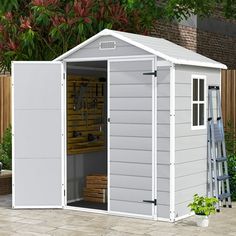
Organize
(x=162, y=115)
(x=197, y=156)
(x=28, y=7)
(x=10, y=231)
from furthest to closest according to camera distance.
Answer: (x=28, y=7), (x=197, y=156), (x=162, y=115), (x=10, y=231)

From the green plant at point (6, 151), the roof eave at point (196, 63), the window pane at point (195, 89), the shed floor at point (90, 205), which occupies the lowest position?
the shed floor at point (90, 205)

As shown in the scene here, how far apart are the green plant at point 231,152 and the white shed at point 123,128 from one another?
1.09 metres

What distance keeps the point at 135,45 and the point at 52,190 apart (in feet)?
8.98

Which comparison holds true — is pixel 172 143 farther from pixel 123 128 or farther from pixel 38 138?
pixel 38 138

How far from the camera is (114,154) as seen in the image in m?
9.74

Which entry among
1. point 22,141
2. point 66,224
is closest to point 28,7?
point 22,141

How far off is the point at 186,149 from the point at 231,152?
3.09 m

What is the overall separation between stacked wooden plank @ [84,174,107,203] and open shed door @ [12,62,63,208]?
100cm

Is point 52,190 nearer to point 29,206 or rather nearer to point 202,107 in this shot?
point 29,206

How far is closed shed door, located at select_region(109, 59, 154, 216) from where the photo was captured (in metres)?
9.42

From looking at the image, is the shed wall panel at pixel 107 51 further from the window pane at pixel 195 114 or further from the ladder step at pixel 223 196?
the ladder step at pixel 223 196

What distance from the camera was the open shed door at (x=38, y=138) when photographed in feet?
33.3

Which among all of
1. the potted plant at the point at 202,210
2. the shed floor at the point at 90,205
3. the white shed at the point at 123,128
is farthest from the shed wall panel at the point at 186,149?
the shed floor at the point at 90,205

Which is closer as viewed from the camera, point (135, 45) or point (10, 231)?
point (10, 231)
